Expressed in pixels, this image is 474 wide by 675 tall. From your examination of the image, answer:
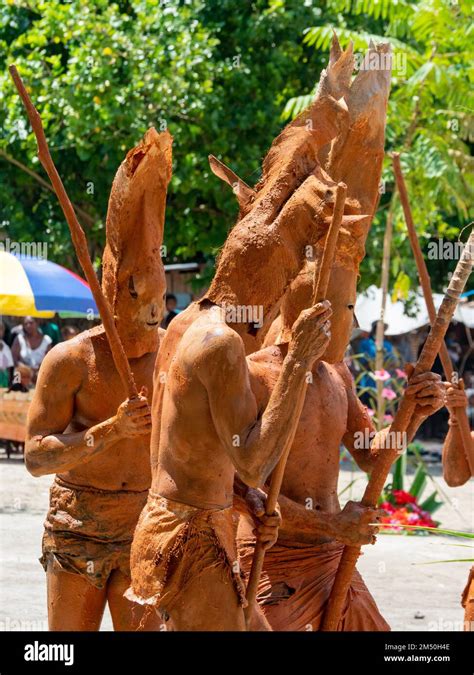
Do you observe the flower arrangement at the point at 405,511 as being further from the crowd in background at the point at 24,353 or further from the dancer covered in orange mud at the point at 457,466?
the dancer covered in orange mud at the point at 457,466

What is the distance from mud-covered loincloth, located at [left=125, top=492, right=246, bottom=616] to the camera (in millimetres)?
3754

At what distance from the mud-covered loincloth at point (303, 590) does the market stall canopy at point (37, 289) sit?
9.02m

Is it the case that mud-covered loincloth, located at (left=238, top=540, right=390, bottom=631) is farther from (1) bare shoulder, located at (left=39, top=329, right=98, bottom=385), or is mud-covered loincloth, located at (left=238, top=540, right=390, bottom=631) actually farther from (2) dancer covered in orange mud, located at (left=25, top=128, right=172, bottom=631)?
(1) bare shoulder, located at (left=39, top=329, right=98, bottom=385)

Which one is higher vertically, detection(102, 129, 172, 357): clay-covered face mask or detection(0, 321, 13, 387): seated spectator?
detection(102, 129, 172, 357): clay-covered face mask

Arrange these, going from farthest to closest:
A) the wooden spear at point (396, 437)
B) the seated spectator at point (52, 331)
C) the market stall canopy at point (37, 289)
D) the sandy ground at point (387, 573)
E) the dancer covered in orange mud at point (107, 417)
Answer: the seated spectator at point (52, 331), the market stall canopy at point (37, 289), the sandy ground at point (387, 573), the dancer covered in orange mud at point (107, 417), the wooden spear at point (396, 437)

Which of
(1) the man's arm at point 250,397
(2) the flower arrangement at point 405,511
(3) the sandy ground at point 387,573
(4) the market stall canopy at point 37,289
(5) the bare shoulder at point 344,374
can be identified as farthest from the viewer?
(4) the market stall canopy at point 37,289

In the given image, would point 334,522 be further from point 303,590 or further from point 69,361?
point 69,361

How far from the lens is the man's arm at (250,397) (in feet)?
11.8

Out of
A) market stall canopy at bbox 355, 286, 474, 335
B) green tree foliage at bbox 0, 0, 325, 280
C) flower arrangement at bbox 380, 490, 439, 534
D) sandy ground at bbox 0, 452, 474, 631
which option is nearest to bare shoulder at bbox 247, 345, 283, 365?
sandy ground at bbox 0, 452, 474, 631

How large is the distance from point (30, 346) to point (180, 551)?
Result: 41.1 ft

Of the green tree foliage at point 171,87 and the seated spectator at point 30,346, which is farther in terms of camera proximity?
the seated spectator at point 30,346

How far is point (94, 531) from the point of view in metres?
4.91

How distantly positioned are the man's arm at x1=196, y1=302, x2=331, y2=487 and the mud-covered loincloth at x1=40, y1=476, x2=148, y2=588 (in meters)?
1.36

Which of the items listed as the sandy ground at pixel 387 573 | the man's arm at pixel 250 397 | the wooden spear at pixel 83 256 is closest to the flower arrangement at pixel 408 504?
the sandy ground at pixel 387 573
